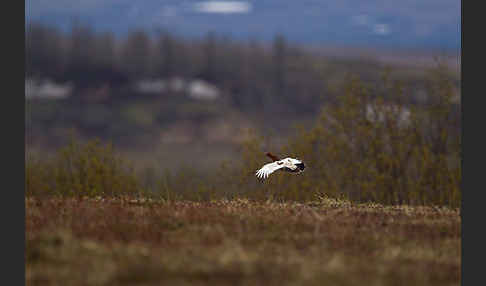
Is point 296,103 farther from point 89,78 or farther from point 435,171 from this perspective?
point 435,171

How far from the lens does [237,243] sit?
1294 cm

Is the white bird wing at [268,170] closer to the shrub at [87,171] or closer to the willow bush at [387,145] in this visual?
the shrub at [87,171]

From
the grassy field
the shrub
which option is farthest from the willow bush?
the grassy field

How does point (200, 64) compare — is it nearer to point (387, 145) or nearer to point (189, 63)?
point (189, 63)

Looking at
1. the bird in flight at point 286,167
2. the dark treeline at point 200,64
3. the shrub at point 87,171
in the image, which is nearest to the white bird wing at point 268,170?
the bird in flight at point 286,167

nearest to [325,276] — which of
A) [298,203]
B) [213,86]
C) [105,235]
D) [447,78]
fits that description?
[105,235]

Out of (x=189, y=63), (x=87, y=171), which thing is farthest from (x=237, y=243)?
(x=189, y=63)

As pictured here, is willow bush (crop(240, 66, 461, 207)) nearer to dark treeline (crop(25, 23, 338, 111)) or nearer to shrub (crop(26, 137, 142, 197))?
shrub (crop(26, 137, 142, 197))

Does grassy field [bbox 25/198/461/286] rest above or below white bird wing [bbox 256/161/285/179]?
below

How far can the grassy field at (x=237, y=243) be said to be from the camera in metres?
11.0

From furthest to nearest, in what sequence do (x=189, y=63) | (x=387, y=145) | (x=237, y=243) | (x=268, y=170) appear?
(x=189, y=63) < (x=387, y=145) < (x=268, y=170) < (x=237, y=243)

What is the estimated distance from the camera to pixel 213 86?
142750mm

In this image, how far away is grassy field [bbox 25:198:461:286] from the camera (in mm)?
11000

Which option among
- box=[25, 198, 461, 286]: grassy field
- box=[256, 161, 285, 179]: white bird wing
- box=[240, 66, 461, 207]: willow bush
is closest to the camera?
box=[25, 198, 461, 286]: grassy field
